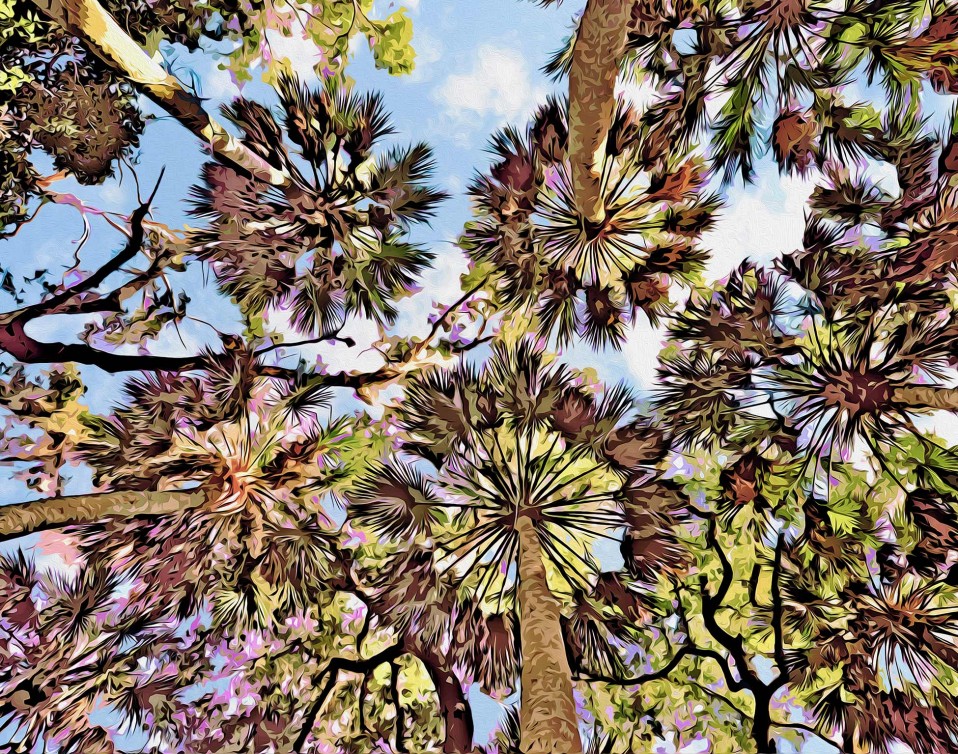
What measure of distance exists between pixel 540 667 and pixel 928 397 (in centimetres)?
357

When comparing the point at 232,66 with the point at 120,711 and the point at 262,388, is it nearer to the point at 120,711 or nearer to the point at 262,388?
the point at 262,388

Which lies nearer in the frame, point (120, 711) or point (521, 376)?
point (120, 711)

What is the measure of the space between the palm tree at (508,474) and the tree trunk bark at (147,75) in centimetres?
227

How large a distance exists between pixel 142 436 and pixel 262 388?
38.3 inches

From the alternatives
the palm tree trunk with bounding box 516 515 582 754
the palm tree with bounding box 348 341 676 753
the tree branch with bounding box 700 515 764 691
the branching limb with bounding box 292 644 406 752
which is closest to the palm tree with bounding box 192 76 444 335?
the palm tree with bounding box 348 341 676 753

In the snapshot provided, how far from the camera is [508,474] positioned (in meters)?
4.94

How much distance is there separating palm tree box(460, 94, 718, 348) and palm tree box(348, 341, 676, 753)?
1.94 feet

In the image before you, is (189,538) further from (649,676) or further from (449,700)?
(649,676)

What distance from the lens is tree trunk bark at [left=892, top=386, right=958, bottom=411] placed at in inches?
174

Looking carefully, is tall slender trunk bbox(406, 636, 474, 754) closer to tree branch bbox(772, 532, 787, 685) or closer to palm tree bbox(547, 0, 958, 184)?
tree branch bbox(772, 532, 787, 685)

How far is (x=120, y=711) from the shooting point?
4.55 m

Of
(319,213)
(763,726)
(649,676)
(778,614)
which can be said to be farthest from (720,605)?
(319,213)

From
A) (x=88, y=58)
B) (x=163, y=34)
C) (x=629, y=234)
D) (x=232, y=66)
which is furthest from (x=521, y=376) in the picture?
(x=88, y=58)

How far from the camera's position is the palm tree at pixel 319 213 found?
15.6ft
